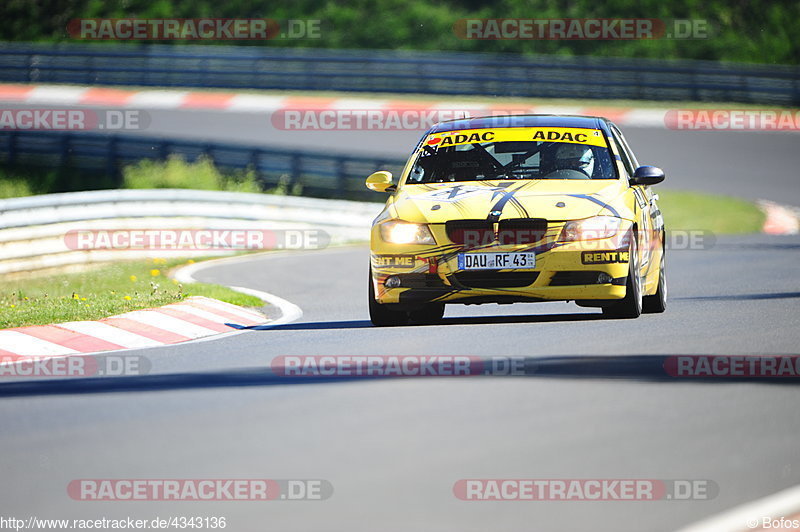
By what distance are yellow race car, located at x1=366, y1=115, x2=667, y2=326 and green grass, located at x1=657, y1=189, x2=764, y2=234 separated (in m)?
12.4

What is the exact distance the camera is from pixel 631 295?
10.5 meters

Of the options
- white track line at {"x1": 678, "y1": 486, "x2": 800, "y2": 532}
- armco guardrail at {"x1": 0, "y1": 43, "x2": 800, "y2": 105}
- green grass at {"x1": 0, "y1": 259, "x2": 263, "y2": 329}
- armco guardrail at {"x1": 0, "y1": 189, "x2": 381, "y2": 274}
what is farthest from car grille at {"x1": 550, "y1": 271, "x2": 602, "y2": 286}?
armco guardrail at {"x1": 0, "y1": 43, "x2": 800, "y2": 105}

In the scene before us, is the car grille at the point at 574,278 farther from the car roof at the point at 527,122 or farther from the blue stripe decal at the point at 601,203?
the car roof at the point at 527,122

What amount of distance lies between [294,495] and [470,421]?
4.63ft

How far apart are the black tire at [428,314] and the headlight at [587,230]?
157cm

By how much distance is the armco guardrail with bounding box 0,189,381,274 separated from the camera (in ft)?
55.3

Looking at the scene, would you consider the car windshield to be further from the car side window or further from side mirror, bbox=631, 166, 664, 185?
the car side window

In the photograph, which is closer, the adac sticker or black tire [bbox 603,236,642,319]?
black tire [bbox 603,236,642,319]

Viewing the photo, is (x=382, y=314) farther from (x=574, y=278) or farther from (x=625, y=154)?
(x=625, y=154)

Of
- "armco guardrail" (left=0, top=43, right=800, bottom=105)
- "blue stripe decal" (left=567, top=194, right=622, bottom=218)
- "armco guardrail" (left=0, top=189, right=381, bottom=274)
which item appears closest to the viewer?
"blue stripe decal" (left=567, top=194, right=622, bottom=218)

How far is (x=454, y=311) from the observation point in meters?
12.4

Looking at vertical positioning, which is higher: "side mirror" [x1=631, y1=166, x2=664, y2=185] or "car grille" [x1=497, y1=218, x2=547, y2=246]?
"side mirror" [x1=631, y1=166, x2=664, y2=185]

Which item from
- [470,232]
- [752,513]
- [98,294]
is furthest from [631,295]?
[98,294]

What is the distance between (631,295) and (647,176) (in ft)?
3.44
